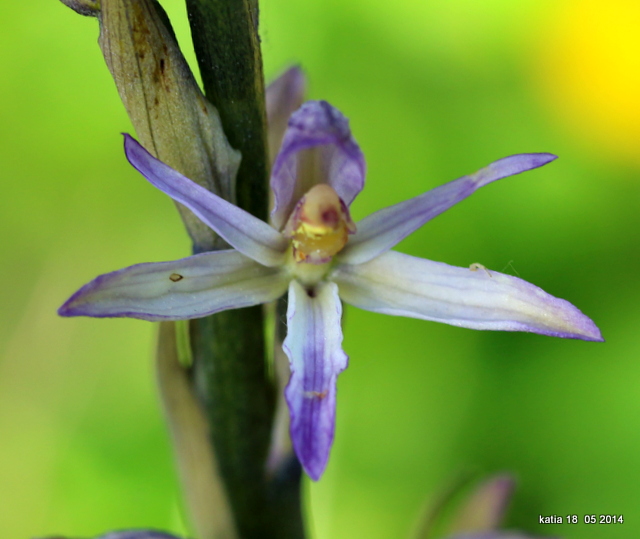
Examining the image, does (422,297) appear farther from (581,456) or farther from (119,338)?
(119,338)

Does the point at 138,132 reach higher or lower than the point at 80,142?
lower

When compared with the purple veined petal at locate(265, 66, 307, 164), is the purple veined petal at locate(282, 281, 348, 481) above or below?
below

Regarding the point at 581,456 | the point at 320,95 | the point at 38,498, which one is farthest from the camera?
the point at 320,95

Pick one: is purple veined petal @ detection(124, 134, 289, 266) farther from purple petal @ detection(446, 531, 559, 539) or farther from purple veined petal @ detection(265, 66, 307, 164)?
purple petal @ detection(446, 531, 559, 539)

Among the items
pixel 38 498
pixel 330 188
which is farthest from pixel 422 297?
pixel 38 498

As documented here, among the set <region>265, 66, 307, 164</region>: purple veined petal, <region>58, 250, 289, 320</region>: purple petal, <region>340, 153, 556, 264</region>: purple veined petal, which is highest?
<region>265, 66, 307, 164</region>: purple veined petal

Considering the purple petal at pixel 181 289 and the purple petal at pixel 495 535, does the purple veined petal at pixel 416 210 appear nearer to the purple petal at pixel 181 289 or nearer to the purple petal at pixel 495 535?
the purple petal at pixel 181 289

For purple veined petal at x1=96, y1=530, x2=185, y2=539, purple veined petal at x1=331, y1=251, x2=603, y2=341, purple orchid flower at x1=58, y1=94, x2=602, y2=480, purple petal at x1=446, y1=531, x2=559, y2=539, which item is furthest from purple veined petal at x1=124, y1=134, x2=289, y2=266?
purple petal at x1=446, y1=531, x2=559, y2=539
